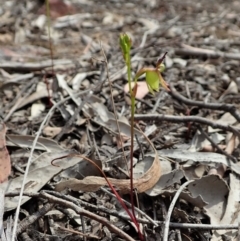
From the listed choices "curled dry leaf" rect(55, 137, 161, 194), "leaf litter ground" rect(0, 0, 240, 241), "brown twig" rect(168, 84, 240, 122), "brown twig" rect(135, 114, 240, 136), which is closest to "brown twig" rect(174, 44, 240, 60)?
"leaf litter ground" rect(0, 0, 240, 241)

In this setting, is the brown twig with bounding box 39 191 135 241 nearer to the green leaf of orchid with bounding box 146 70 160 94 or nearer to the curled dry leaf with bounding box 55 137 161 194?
the curled dry leaf with bounding box 55 137 161 194

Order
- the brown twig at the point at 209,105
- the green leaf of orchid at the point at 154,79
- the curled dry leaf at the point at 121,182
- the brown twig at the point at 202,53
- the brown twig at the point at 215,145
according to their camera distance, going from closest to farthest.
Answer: the green leaf of orchid at the point at 154,79 < the curled dry leaf at the point at 121,182 < the brown twig at the point at 215,145 < the brown twig at the point at 209,105 < the brown twig at the point at 202,53

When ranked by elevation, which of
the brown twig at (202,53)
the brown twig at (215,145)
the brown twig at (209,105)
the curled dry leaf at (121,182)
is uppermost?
the brown twig at (202,53)

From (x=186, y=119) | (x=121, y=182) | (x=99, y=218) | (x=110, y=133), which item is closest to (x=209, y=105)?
(x=186, y=119)

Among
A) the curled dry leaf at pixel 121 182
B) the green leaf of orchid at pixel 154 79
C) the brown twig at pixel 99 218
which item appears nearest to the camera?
the green leaf of orchid at pixel 154 79

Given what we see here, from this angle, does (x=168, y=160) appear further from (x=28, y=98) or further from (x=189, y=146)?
(x=28, y=98)

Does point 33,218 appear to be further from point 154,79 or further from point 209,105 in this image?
point 209,105

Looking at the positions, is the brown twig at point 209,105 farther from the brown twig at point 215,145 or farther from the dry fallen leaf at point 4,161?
the dry fallen leaf at point 4,161

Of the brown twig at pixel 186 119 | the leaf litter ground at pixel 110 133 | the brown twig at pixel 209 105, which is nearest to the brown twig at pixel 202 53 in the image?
the leaf litter ground at pixel 110 133
